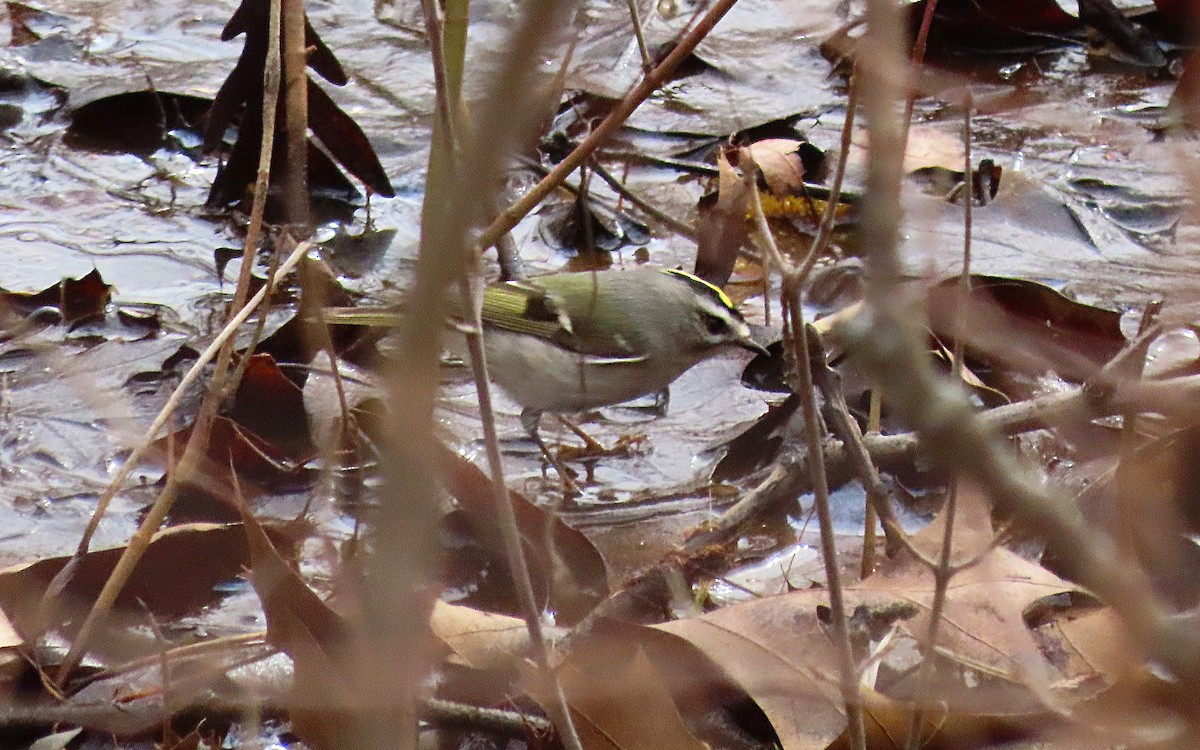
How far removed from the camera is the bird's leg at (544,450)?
12.8 feet

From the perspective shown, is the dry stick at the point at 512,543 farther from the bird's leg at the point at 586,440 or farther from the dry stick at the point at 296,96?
the bird's leg at the point at 586,440

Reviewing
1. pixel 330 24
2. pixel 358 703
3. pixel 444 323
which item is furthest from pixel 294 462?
Answer: pixel 330 24

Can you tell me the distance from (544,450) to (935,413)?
3.04 metres

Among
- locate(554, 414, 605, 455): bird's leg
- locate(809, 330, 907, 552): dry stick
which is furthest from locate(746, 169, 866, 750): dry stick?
locate(554, 414, 605, 455): bird's leg

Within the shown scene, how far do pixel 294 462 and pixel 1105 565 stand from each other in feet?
9.34

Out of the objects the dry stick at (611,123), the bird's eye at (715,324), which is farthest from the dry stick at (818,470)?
the bird's eye at (715,324)

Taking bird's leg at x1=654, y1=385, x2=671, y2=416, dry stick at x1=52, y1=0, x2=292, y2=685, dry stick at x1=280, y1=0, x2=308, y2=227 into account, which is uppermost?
dry stick at x1=280, y1=0, x2=308, y2=227

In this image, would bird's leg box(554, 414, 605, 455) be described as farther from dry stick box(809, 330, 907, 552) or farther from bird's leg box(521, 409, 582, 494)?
dry stick box(809, 330, 907, 552)

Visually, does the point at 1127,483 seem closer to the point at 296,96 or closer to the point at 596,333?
the point at 296,96

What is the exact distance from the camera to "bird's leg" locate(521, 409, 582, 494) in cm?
390

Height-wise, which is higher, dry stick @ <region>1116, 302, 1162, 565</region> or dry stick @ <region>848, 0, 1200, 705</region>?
dry stick @ <region>848, 0, 1200, 705</region>

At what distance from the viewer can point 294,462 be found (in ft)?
12.2

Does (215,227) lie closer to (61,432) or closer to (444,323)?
(61,432)

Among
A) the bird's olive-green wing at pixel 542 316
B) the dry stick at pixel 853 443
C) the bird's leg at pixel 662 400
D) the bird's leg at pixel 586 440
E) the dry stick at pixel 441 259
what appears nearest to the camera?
the dry stick at pixel 441 259
